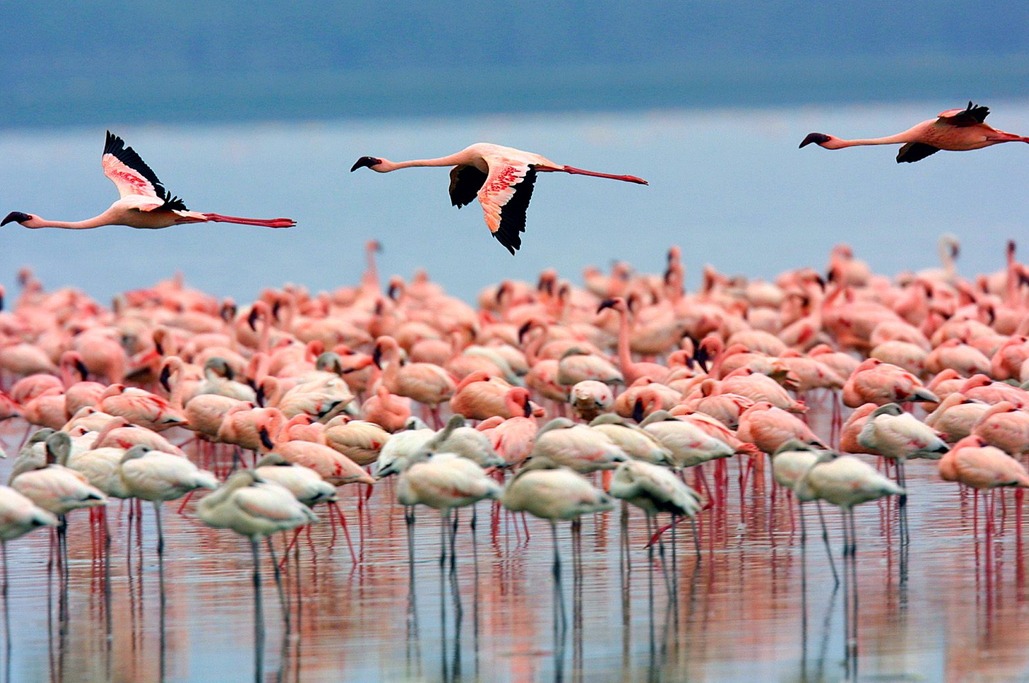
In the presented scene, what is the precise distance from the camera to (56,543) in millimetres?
10047

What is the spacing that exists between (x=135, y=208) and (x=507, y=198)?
8.76ft

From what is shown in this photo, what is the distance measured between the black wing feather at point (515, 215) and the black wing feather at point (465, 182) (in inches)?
52.8

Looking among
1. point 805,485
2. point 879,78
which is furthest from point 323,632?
point 879,78

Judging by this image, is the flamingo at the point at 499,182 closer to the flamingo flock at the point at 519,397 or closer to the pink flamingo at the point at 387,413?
the flamingo flock at the point at 519,397

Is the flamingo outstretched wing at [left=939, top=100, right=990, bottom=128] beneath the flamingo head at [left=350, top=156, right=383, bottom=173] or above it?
above

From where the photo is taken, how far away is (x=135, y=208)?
11.9 meters

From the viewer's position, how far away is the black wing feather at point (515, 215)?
1020cm

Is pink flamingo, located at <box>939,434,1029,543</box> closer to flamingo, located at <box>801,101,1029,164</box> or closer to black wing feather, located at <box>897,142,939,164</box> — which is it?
flamingo, located at <box>801,101,1029,164</box>

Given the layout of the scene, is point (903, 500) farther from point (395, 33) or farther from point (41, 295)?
point (395, 33)

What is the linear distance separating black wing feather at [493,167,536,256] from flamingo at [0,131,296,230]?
70.2 inches

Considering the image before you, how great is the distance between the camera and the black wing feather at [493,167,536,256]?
10203 mm

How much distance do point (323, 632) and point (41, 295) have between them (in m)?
17.0

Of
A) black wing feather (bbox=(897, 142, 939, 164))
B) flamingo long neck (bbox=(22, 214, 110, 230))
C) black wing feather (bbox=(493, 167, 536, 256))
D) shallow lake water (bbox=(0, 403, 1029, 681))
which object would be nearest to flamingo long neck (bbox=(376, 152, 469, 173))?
black wing feather (bbox=(493, 167, 536, 256))

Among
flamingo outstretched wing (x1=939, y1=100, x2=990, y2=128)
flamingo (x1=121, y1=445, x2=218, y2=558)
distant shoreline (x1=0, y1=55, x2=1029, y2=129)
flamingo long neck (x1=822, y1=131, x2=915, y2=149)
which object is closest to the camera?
flamingo (x1=121, y1=445, x2=218, y2=558)
